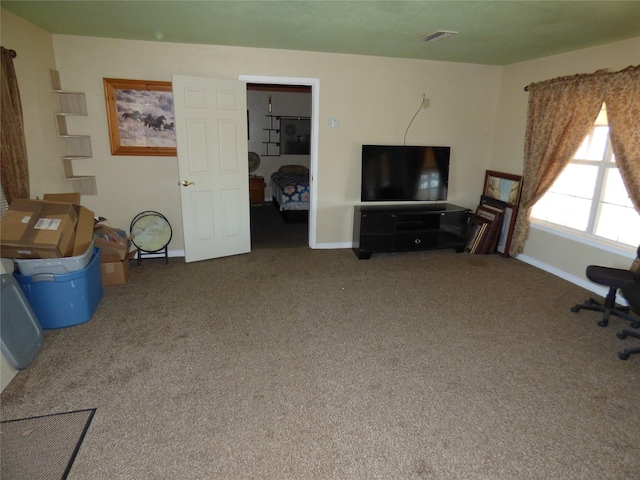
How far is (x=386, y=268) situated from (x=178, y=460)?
9.88 ft

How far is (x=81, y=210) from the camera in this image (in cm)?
312

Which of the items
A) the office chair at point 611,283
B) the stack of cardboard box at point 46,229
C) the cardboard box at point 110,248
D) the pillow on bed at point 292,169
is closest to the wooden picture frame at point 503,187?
the office chair at point 611,283

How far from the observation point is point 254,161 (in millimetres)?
7879

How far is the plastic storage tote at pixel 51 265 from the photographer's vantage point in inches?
107

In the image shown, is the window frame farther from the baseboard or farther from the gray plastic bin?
the gray plastic bin

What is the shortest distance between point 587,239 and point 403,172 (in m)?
2.12

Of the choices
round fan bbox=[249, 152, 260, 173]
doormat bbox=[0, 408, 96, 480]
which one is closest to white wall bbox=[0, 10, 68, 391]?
doormat bbox=[0, 408, 96, 480]

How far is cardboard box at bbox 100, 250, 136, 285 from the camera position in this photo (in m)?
3.59

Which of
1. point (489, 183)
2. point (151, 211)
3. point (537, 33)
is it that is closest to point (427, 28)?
point (537, 33)

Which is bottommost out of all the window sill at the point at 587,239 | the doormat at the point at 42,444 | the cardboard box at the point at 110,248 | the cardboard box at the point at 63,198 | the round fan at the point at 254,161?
the doormat at the point at 42,444

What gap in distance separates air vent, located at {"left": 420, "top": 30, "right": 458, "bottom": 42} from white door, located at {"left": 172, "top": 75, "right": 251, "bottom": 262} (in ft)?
6.43

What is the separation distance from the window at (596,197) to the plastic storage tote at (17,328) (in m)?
5.00

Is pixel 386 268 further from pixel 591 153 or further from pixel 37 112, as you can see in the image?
pixel 37 112

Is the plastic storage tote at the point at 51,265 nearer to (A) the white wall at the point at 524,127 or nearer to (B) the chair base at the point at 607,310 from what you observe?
(B) the chair base at the point at 607,310
